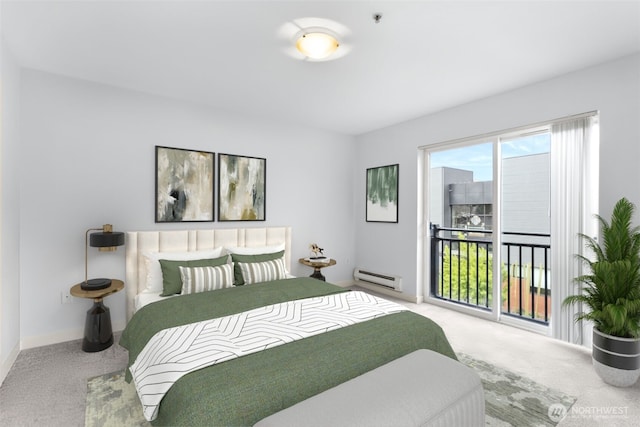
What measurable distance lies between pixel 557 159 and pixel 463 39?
1697 millimetres

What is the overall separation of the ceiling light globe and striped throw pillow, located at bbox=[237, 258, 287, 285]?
86.2 inches

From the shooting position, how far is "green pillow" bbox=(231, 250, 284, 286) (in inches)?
135

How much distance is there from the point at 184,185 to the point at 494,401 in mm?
3624

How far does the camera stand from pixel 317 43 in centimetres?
234

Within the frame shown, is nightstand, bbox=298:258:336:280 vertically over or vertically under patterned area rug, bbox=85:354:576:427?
over

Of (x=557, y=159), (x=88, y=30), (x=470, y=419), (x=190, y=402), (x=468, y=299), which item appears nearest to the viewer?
(x=190, y=402)

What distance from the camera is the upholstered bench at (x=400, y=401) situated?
1269 mm

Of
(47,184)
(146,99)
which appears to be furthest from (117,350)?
(146,99)

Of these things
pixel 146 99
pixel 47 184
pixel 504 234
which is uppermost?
pixel 146 99

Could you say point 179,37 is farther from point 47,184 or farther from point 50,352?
point 50,352

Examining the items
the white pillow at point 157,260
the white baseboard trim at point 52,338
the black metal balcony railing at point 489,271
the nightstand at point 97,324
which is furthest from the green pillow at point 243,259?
the black metal balcony railing at point 489,271

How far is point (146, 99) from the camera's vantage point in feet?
11.4

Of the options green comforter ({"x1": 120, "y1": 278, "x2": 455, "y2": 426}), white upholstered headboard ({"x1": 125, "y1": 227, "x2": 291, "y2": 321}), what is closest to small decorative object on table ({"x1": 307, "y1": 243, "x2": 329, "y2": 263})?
white upholstered headboard ({"x1": 125, "y1": 227, "x2": 291, "y2": 321})

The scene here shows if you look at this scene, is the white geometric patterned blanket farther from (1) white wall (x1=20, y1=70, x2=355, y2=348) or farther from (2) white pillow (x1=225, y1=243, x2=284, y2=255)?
(1) white wall (x1=20, y1=70, x2=355, y2=348)
